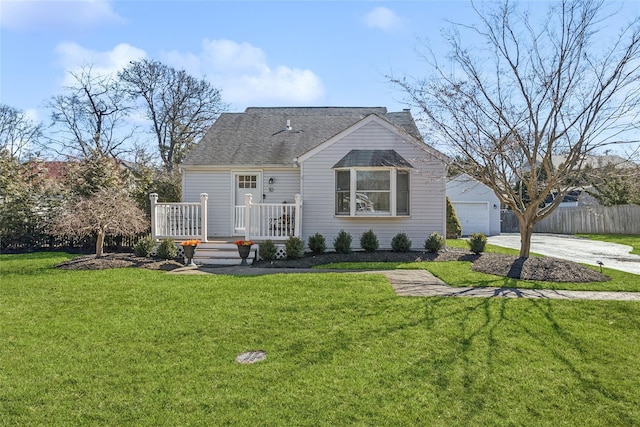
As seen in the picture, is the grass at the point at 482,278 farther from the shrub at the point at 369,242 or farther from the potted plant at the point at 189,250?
the potted plant at the point at 189,250

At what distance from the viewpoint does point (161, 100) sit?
94.6 feet

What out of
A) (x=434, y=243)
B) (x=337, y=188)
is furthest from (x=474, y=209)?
(x=337, y=188)

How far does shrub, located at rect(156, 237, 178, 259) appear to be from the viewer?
11.4 m

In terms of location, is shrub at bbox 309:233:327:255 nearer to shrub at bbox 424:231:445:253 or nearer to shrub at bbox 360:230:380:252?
shrub at bbox 360:230:380:252

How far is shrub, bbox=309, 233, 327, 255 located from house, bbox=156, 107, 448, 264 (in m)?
0.51

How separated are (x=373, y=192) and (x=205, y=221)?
5415mm

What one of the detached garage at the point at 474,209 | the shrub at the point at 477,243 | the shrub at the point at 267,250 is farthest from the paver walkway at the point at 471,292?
the detached garage at the point at 474,209

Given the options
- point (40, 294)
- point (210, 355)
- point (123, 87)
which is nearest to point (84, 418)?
point (210, 355)

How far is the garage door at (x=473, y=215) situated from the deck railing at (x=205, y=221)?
51.8 ft

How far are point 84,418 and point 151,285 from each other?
15.1 ft

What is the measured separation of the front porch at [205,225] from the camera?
38.4 feet

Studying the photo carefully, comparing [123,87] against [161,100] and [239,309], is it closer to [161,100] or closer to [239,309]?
[161,100]

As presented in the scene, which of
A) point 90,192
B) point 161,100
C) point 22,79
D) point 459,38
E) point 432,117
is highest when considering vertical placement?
point 161,100

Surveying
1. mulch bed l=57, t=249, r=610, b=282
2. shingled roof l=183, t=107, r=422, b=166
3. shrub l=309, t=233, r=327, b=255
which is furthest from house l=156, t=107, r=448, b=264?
mulch bed l=57, t=249, r=610, b=282
